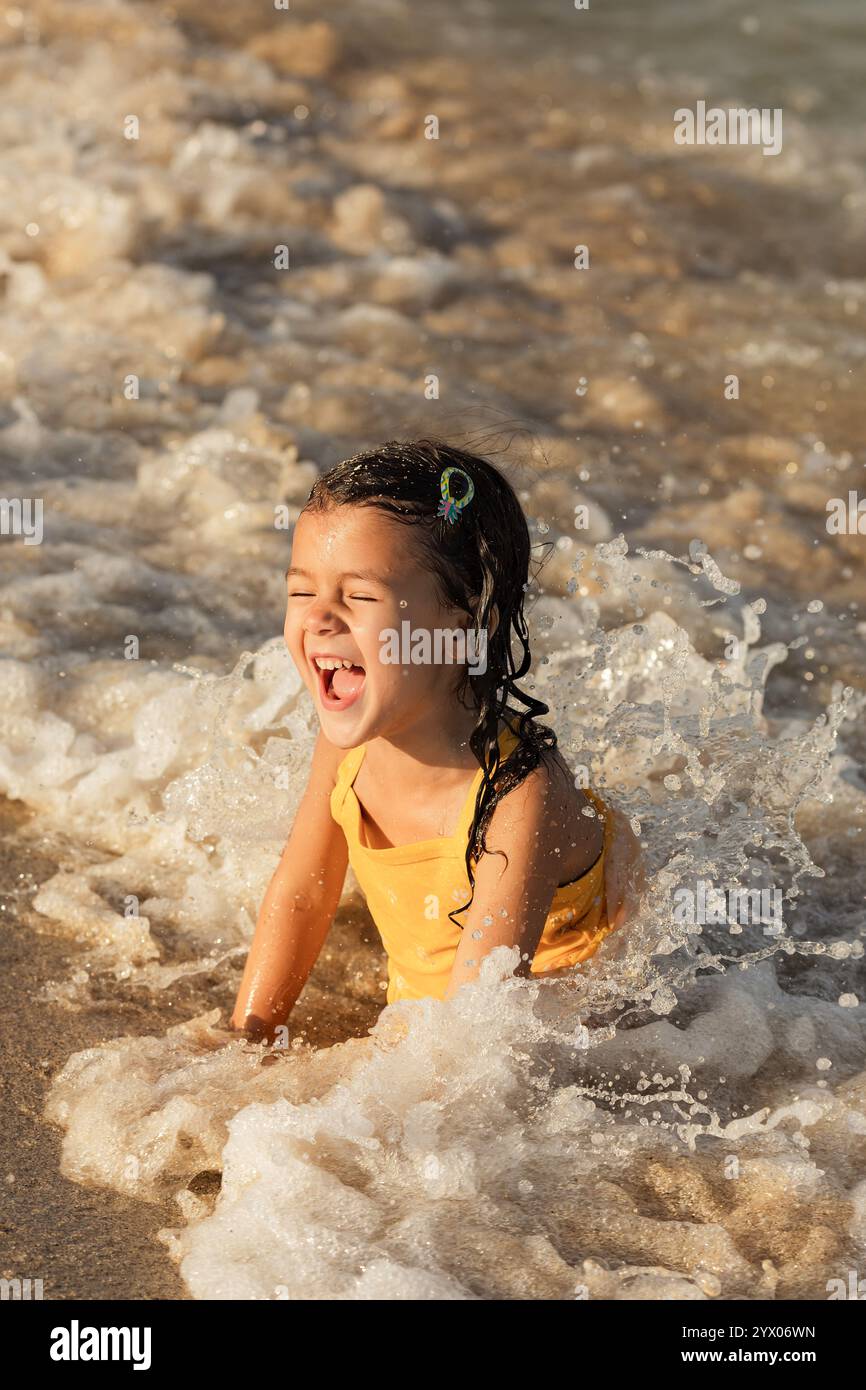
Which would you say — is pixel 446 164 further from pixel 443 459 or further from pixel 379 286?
pixel 443 459

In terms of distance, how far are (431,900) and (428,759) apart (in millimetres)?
280

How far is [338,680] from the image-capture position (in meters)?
2.88

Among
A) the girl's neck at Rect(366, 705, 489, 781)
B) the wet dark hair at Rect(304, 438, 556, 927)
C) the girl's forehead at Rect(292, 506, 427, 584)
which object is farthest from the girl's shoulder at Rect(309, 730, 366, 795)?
the girl's forehead at Rect(292, 506, 427, 584)

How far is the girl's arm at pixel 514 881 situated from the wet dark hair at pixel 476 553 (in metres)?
0.02

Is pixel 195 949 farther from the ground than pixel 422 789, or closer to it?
closer to it

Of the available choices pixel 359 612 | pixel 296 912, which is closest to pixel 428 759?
pixel 359 612

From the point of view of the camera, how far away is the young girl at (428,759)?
2822mm

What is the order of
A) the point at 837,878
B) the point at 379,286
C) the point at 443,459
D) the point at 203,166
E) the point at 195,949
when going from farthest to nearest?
the point at 203,166
the point at 379,286
the point at 837,878
the point at 195,949
the point at 443,459

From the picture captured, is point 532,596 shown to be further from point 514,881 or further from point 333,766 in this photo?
point 514,881

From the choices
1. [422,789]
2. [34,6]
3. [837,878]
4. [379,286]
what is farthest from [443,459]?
[34,6]

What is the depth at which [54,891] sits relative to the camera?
3.67 metres

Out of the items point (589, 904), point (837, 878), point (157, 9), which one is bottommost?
point (837, 878)

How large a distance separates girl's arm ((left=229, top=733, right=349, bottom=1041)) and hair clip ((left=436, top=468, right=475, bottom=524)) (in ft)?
2.12
